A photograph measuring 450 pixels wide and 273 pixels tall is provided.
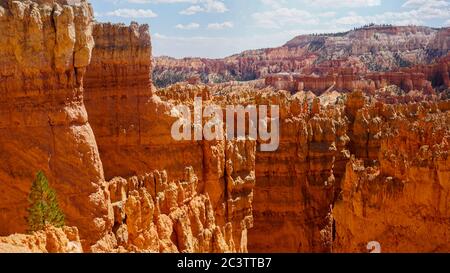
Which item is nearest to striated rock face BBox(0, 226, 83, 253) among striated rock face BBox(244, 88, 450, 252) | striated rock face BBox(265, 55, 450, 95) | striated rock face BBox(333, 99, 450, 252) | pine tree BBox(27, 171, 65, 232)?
pine tree BBox(27, 171, 65, 232)

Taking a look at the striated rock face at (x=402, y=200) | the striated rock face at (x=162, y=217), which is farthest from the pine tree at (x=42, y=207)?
the striated rock face at (x=402, y=200)

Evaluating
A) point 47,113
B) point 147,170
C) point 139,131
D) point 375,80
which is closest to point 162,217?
point 147,170

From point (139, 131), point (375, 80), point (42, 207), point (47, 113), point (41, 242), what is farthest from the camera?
point (375, 80)

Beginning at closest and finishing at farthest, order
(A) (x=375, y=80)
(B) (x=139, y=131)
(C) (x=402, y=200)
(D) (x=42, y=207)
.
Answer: (D) (x=42, y=207) → (C) (x=402, y=200) → (B) (x=139, y=131) → (A) (x=375, y=80)

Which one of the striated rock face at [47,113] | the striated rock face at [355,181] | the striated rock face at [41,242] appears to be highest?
the striated rock face at [47,113]

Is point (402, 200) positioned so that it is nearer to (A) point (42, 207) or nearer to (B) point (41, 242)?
(A) point (42, 207)

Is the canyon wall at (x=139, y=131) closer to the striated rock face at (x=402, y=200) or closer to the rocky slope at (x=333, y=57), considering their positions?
the striated rock face at (x=402, y=200)
